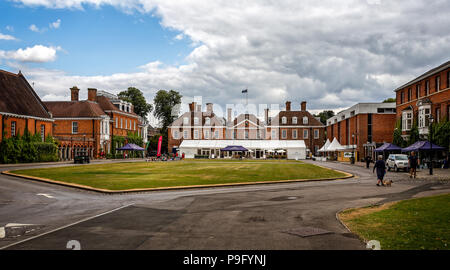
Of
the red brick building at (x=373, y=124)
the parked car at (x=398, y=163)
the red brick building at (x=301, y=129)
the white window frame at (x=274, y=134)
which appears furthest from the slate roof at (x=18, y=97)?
the red brick building at (x=301, y=129)

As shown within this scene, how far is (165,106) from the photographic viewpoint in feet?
281

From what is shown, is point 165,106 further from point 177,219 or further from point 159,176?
point 177,219

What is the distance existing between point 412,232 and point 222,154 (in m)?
69.4

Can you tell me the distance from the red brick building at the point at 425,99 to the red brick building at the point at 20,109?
47.0 m

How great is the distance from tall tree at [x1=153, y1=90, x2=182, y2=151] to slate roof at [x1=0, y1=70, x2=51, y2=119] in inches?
1482

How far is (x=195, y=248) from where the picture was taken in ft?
22.2

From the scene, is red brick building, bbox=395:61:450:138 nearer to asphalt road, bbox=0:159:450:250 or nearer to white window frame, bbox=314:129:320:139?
white window frame, bbox=314:129:320:139

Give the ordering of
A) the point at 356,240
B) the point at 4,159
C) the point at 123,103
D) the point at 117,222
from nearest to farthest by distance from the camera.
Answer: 1. the point at 356,240
2. the point at 117,222
3. the point at 4,159
4. the point at 123,103

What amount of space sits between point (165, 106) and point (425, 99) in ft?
191

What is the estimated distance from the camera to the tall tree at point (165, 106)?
85.6 meters
